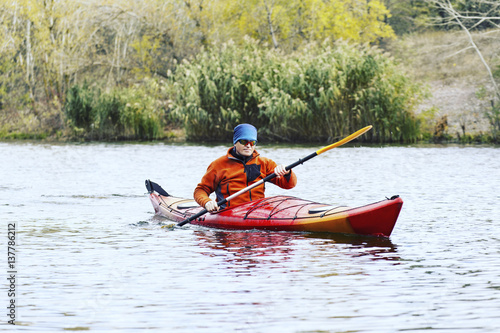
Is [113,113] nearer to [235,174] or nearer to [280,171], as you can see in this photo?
[235,174]

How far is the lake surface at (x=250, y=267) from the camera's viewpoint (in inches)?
199

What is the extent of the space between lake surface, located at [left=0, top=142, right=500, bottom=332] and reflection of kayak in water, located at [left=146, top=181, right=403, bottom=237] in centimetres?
12

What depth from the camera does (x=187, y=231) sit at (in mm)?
9227

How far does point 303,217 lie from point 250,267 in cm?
188

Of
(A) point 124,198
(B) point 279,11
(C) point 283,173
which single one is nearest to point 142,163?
(A) point 124,198

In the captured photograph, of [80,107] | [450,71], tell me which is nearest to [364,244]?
[80,107]

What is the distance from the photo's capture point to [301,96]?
2419 centimetres

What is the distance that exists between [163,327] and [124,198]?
7868mm

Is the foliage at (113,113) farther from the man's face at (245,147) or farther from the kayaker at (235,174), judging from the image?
the man's face at (245,147)

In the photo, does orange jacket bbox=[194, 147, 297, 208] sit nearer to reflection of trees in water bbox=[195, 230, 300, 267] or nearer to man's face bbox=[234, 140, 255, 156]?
man's face bbox=[234, 140, 255, 156]

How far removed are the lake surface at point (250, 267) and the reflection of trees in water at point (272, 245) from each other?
17 millimetres

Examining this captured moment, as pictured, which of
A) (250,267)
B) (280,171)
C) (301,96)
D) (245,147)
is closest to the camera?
(250,267)

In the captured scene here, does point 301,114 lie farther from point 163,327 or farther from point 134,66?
point 163,327

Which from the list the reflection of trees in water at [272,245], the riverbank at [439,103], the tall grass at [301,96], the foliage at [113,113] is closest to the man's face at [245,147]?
the reflection of trees in water at [272,245]
